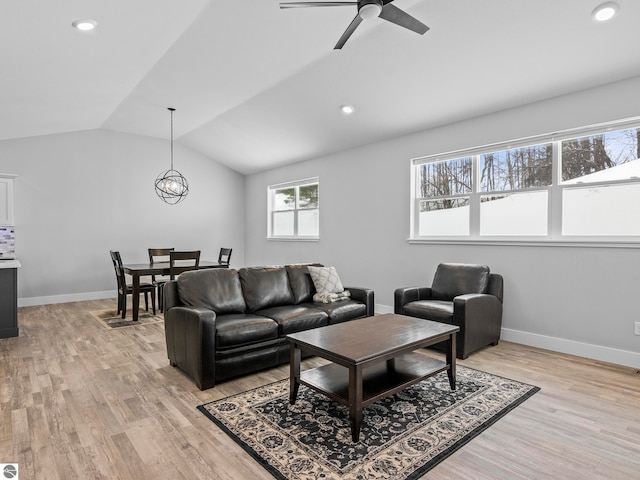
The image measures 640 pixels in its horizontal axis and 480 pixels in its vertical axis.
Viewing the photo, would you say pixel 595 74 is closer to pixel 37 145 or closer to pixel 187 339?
pixel 187 339

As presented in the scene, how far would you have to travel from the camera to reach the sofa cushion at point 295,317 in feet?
11.1

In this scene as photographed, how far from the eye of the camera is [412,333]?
277 cm

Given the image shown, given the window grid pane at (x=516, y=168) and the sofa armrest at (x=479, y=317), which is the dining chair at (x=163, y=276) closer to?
the sofa armrest at (x=479, y=317)

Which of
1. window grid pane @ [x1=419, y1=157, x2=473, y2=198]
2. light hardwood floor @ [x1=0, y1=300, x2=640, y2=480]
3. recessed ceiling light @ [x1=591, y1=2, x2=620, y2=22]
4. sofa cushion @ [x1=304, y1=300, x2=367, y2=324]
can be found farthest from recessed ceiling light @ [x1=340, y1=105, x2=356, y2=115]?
light hardwood floor @ [x1=0, y1=300, x2=640, y2=480]

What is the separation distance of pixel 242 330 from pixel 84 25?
2.75 meters

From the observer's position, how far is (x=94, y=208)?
691 centimetres

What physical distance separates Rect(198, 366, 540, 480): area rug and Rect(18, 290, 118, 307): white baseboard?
212 inches

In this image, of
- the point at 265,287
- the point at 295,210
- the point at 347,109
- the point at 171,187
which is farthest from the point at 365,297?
the point at 171,187

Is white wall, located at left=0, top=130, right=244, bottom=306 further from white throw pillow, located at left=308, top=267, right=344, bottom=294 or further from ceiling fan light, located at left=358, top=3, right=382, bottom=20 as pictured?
ceiling fan light, located at left=358, top=3, right=382, bottom=20

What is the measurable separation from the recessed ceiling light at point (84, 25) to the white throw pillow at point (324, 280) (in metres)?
2.98

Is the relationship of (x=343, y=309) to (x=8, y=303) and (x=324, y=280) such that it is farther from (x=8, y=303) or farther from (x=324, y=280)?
(x=8, y=303)

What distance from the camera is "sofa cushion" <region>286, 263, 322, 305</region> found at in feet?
13.4

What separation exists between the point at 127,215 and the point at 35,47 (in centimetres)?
448

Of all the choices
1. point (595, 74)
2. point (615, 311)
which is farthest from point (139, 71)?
point (615, 311)
